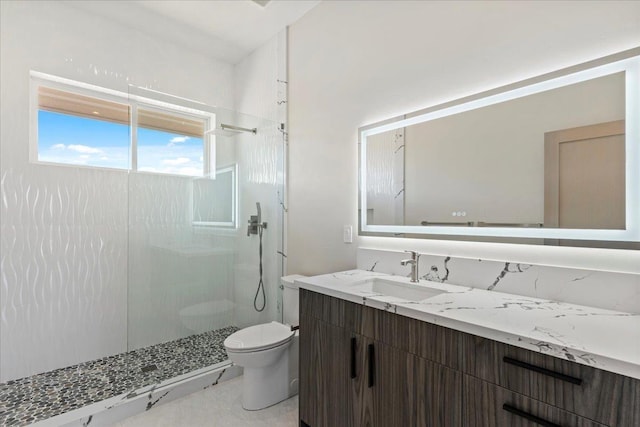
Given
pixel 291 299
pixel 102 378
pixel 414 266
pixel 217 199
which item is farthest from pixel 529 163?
pixel 102 378

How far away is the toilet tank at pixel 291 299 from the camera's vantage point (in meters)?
2.42

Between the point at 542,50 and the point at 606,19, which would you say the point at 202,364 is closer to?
the point at 542,50

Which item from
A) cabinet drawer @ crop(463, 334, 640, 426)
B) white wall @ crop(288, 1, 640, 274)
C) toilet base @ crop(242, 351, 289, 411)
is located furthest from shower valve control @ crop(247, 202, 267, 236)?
cabinet drawer @ crop(463, 334, 640, 426)

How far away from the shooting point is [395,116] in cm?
195

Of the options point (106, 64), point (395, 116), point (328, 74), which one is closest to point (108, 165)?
point (106, 64)

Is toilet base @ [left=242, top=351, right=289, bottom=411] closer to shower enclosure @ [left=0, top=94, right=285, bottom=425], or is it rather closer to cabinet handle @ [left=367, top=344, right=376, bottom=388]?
shower enclosure @ [left=0, top=94, right=285, bottom=425]

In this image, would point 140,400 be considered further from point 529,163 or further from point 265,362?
point 529,163

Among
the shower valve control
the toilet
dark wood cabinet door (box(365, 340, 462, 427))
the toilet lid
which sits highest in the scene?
the shower valve control

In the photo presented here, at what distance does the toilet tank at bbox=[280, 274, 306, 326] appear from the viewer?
2.42m

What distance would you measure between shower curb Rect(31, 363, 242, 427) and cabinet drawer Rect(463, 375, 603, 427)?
6.18 ft

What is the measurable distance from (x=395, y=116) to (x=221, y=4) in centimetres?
167

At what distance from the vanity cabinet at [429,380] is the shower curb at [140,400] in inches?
36.8

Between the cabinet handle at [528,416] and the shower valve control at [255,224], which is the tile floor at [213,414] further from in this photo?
Result: the cabinet handle at [528,416]

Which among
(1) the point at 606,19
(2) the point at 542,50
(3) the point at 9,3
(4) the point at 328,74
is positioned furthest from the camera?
(4) the point at 328,74
